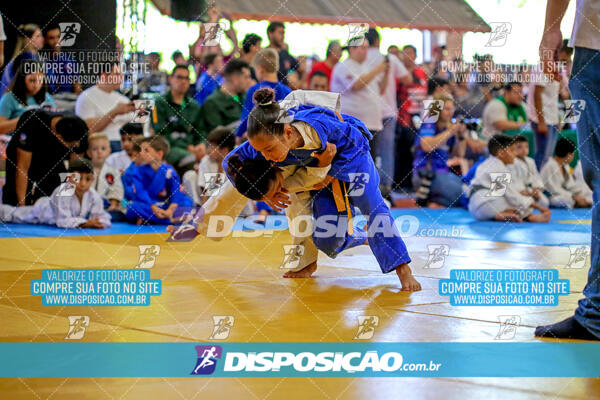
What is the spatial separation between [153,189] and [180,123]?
2.80 ft

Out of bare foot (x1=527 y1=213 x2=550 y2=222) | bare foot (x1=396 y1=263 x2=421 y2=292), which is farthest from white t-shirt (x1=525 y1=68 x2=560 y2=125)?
bare foot (x1=396 y1=263 x2=421 y2=292)

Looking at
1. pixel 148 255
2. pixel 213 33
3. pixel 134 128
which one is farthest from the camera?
pixel 213 33

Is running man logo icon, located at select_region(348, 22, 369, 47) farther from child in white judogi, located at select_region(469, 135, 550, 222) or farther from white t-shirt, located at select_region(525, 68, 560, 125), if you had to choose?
white t-shirt, located at select_region(525, 68, 560, 125)

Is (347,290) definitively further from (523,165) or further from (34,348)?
(523,165)

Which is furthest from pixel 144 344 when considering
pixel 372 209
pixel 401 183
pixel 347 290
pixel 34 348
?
pixel 401 183

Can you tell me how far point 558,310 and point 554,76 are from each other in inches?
36.7

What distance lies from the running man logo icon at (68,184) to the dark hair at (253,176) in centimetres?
287

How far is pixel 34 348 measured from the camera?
2.31 metres

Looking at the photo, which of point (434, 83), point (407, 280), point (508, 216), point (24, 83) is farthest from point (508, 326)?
point (434, 83)

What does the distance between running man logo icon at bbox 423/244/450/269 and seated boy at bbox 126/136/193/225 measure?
2476 mm

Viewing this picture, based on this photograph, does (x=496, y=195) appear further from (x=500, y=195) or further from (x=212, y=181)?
(x=212, y=181)

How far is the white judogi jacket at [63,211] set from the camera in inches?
231

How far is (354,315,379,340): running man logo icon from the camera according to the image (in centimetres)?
247

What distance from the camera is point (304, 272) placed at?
12.4ft
